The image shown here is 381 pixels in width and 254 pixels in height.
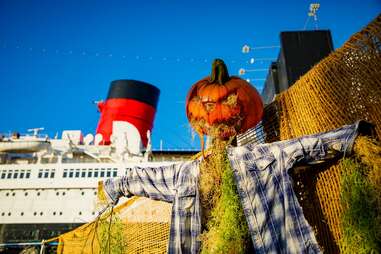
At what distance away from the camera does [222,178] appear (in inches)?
71.1

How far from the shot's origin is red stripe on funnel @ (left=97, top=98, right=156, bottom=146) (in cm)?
2311

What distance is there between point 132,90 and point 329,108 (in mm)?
23312

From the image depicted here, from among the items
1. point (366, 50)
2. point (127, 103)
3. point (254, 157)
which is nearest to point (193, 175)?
point (254, 157)

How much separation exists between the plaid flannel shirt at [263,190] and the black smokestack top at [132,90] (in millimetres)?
22463

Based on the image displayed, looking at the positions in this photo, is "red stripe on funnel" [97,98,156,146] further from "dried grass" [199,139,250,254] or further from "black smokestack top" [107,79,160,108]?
"dried grass" [199,139,250,254]

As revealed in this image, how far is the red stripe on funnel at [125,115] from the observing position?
23109 mm

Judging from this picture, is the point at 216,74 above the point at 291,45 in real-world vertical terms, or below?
below

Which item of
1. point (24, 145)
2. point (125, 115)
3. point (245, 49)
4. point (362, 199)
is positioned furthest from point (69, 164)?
point (362, 199)

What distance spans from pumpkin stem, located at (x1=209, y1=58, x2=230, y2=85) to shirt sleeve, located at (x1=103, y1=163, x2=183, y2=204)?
0.68 meters

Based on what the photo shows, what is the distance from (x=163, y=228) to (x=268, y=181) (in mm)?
1375

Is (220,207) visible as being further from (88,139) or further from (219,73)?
(88,139)

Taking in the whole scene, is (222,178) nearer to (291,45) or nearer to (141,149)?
(291,45)

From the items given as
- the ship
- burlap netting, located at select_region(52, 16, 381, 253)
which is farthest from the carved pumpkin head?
the ship

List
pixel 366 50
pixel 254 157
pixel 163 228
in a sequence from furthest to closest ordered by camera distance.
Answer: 1. pixel 163 228
2. pixel 254 157
3. pixel 366 50
